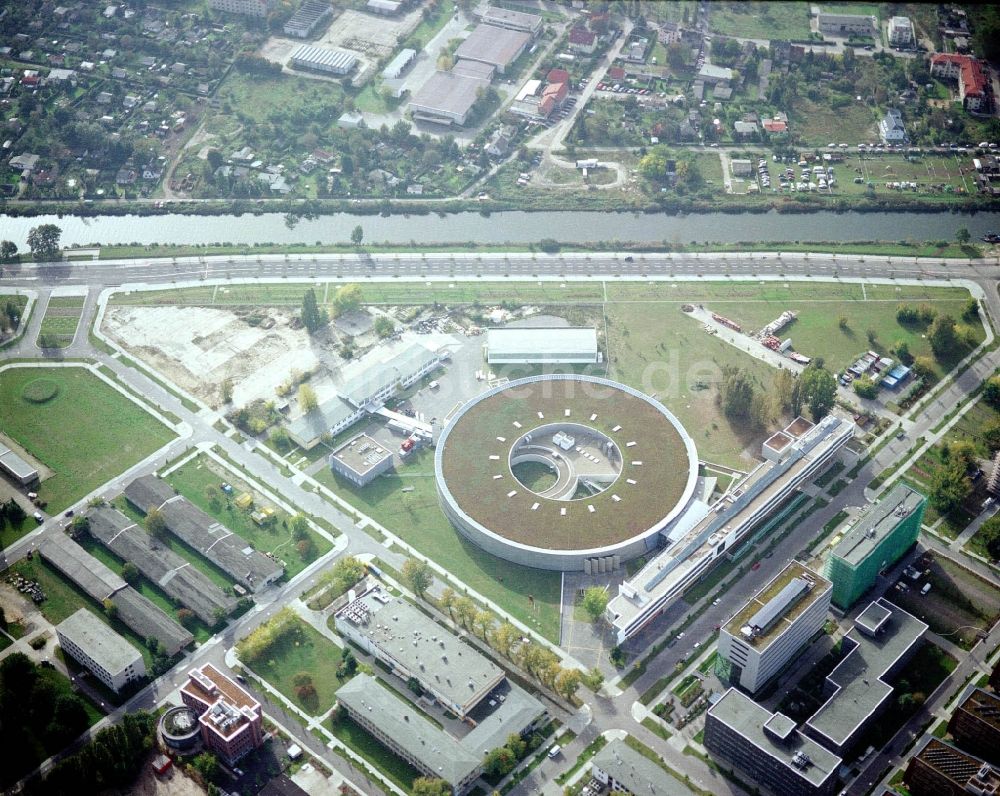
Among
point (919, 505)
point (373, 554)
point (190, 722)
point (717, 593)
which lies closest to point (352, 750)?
point (190, 722)

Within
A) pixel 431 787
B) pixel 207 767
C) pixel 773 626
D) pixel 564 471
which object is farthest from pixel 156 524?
pixel 773 626

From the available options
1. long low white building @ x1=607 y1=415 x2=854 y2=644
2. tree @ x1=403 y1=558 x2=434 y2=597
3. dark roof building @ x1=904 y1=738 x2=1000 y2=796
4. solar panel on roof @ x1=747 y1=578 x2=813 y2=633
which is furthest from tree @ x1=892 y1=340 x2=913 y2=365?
tree @ x1=403 y1=558 x2=434 y2=597

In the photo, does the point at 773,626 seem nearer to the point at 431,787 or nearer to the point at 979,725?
the point at 979,725

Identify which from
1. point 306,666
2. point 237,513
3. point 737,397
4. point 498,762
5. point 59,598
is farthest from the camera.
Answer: point 737,397

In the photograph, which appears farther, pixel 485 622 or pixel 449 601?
pixel 449 601

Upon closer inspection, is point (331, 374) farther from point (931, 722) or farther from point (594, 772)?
point (931, 722)

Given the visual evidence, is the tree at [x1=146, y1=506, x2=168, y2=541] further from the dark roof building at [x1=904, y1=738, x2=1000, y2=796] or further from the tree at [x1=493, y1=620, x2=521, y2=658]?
the dark roof building at [x1=904, y1=738, x2=1000, y2=796]
